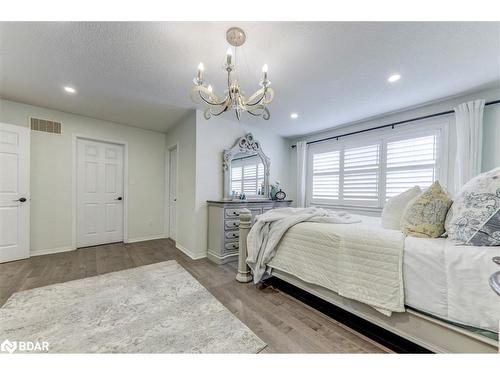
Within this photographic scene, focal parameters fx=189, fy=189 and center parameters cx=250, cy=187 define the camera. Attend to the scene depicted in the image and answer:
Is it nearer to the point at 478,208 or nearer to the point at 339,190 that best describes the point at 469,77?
the point at 478,208

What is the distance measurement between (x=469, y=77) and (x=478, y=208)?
1.92m

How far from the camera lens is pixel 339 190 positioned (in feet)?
12.2

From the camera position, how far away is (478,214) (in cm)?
109

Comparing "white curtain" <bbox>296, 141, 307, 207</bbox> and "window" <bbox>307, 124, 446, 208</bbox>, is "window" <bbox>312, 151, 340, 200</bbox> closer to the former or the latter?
"window" <bbox>307, 124, 446, 208</bbox>

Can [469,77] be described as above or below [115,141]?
above

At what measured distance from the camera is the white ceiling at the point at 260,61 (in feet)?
4.83

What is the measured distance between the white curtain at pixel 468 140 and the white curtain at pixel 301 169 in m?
2.29

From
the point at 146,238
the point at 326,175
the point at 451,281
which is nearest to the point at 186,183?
the point at 146,238

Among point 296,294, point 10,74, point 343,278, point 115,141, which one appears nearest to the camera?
point 343,278

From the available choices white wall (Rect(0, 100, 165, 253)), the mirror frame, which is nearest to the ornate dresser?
the mirror frame

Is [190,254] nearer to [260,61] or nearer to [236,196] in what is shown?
[236,196]

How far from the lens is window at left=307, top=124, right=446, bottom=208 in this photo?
2.74 meters

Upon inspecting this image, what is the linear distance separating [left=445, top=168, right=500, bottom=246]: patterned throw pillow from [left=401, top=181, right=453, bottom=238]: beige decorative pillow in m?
0.08
